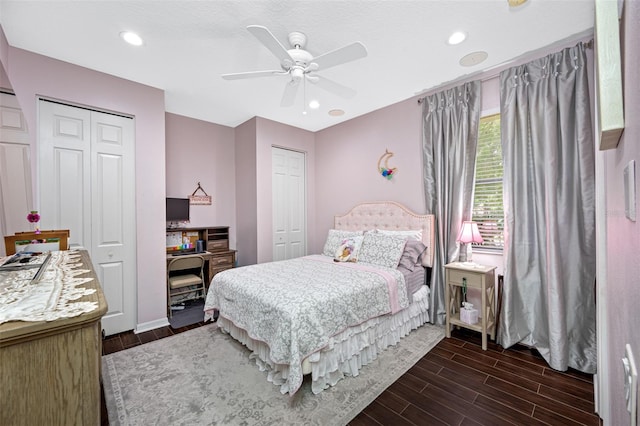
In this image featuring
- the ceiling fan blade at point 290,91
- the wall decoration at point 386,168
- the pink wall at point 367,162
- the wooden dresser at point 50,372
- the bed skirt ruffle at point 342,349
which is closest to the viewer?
the wooden dresser at point 50,372

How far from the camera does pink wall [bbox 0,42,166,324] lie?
8.81 ft

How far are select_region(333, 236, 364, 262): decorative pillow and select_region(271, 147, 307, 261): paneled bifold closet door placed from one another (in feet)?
4.44

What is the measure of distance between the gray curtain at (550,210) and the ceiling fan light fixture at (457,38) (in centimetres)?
72

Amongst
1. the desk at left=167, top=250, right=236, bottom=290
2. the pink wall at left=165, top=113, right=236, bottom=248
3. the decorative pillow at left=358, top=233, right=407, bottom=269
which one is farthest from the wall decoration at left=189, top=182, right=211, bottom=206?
the decorative pillow at left=358, top=233, right=407, bottom=269

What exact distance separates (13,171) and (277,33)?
215 centimetres

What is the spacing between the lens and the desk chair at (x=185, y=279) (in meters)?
3.50

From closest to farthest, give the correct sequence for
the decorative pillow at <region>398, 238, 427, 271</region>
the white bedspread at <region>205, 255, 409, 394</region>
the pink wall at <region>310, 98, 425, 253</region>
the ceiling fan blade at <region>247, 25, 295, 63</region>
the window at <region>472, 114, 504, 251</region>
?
the ceiling fan blade at <region>247, 25, 295, 63</region>
the white bedspread at <region>205, 255, 409, 394</region>
the window at <region>472, 114, 504, 251</region>
the decorative pillow at <region>398, 238, 427, 271</region>
the pink wall at <region>310, 98, 425, 253</region>

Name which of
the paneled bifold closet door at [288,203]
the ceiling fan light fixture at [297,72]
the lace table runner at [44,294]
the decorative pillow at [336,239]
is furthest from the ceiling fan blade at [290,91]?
the lace table runner at [44,294]

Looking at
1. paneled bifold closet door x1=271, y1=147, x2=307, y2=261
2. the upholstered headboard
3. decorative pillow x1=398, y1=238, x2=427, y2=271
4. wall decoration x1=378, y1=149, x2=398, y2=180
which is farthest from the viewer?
paneled bifold closet door x1=271, y1=147, x2=307, y2=261

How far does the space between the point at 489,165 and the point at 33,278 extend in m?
3.65

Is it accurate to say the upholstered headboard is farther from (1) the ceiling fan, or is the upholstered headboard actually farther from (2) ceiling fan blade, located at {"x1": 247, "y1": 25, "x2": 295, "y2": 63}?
(2) ceiling fan blade, located at {"x1": 247, "y1": 25, "x2": 295, "y2": 63}

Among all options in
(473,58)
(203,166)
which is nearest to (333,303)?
(473,58)

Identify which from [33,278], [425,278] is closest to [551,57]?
[425,278]

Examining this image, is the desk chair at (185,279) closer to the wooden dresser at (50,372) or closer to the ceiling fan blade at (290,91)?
the ceiling fan blade at (290,91)
